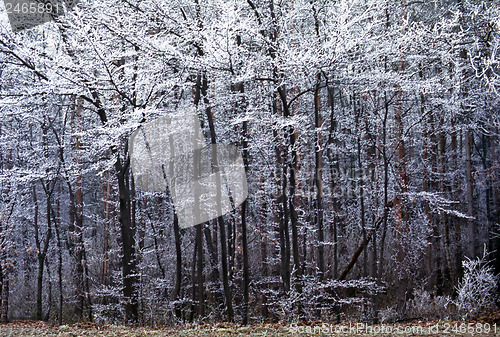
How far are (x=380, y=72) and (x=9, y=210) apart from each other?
12935mm

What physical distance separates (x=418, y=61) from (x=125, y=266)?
344 inches

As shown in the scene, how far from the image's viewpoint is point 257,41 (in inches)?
340

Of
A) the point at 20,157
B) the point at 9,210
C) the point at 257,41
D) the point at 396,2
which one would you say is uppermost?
the point at 396,2

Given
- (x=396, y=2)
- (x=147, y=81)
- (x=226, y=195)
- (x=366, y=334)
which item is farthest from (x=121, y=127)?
(x=396, y=2)

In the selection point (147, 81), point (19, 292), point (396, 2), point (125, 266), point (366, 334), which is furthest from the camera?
point (19, 292)

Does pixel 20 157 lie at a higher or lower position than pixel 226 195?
higher

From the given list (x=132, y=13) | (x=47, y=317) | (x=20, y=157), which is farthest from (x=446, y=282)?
(x=20, y=157)

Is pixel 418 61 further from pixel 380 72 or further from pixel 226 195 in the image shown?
pixel 226 195

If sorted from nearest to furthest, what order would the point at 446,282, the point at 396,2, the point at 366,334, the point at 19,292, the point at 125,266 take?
the point at 366,334
the point at 125,266
the point at 396,2
the point at 446,282
the point at 19,292

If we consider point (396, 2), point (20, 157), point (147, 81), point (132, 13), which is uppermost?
point (396, 2)

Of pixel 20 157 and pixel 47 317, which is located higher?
pixel 20 157

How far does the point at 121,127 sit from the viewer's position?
8.34 meters

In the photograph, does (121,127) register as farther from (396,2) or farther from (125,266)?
(396,2)

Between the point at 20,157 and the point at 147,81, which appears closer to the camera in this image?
the point at 147,81
